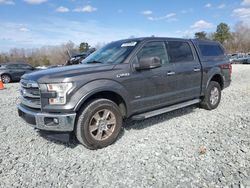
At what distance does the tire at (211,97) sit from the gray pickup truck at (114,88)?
0.40 ft

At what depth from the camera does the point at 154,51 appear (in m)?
5.07

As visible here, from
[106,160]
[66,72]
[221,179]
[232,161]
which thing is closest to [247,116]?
[232,161]

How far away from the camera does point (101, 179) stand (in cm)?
324

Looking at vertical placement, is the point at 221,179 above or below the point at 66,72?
below

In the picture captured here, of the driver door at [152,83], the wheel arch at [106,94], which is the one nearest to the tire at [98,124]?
the wheel arch at [106,94]

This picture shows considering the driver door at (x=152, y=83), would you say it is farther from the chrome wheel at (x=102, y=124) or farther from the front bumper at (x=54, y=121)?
the front bumper at (x=54, y=121)

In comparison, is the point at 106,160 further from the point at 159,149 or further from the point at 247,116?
the point at 247,116

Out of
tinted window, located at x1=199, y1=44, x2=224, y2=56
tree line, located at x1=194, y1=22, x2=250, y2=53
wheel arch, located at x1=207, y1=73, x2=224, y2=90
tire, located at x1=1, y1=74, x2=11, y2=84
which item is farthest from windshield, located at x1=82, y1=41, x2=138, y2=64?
tree line, located at x1=194, y1=22, x2=250, y2=53

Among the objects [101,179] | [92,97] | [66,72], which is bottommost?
[101,179]

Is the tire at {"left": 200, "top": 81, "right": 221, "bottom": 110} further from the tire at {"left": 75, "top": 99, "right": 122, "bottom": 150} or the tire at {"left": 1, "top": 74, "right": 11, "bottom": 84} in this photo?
the tire at {"left": 1, "top": 74, "right": 11, "bottom": 84}

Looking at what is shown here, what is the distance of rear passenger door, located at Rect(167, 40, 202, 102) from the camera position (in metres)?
5.37

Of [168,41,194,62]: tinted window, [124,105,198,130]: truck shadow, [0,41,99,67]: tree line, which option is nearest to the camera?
[124,105,198,130]: truck shadow

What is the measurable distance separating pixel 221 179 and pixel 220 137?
151 cm

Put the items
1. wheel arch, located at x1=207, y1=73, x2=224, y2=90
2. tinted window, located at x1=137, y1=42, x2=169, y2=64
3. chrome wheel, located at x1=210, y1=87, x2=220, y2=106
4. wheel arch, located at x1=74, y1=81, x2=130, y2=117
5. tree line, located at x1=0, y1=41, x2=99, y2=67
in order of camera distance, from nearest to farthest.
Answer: wheel arch, located at x1=74, y1=81, x2=130, y2=117
tinted window, located at x1=137, y1=42, x2=169, y2=64
chrome wheel, located at x1=210, y1=87, x2=220, y2=106
wheel arch, located at x1=207, y1=73, x2=224, y2=90
tree line, located at x1=0, y1=41, x2=99, y2=67
